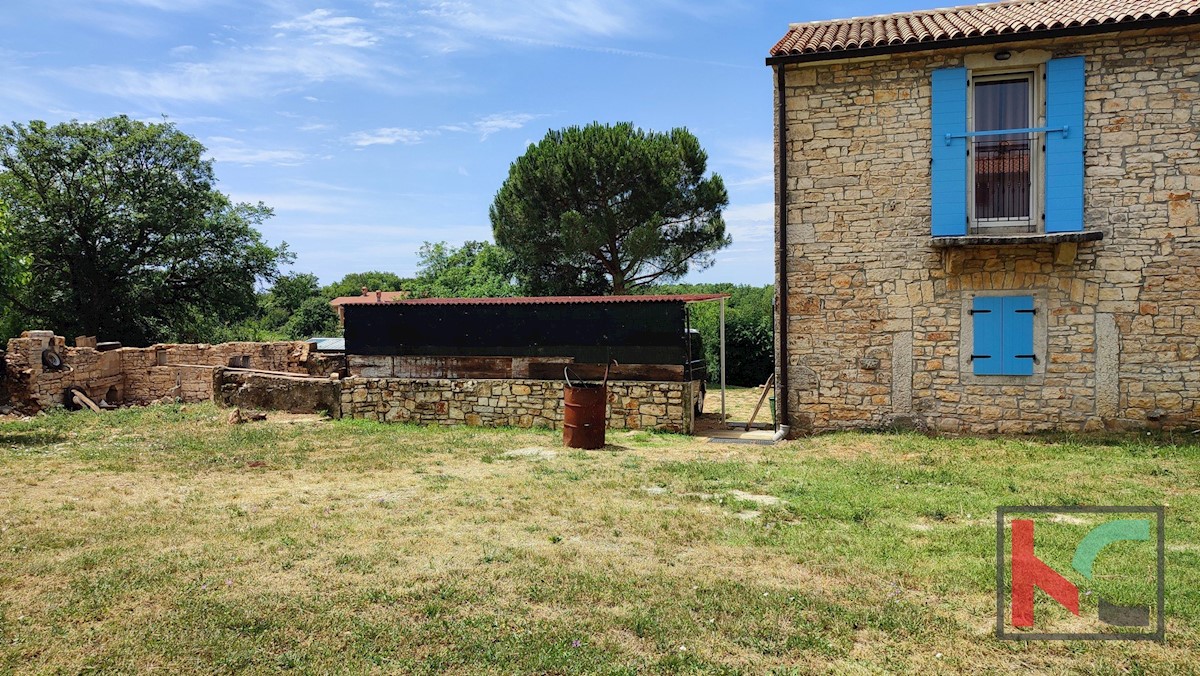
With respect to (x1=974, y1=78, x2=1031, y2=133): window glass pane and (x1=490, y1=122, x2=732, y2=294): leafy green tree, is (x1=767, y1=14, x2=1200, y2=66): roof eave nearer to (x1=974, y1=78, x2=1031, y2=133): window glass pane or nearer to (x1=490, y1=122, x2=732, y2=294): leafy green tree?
(x1=974, y1=78, x2=1031, y2=133): window glass pane

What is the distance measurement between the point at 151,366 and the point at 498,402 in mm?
11751

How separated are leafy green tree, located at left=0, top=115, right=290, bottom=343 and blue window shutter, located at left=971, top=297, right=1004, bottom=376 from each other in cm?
2538

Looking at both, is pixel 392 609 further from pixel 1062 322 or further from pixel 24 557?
pixel 1062 322

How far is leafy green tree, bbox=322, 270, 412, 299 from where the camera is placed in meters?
61.8

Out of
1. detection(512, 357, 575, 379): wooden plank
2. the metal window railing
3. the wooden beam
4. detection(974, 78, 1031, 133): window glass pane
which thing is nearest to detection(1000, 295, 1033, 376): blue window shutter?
the wooden beam

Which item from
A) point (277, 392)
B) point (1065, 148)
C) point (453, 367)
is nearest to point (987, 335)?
point (1065, 148)

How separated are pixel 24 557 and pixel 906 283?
10434 mm

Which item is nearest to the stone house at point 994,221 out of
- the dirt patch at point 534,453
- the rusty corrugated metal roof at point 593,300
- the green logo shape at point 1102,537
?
the rusty corrugated metal roof at point 593,300

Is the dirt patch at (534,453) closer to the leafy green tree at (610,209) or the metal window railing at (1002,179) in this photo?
the metal window railing at (1002,179)

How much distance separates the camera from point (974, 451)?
368 inches

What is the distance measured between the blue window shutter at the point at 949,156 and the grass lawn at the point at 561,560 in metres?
3.22

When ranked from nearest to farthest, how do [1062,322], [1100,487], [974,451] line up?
[1100,487]
[974,451]
[1062,322]

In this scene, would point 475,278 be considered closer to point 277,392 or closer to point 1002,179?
point 277,392

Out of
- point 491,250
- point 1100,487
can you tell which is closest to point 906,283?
point 1100,487
